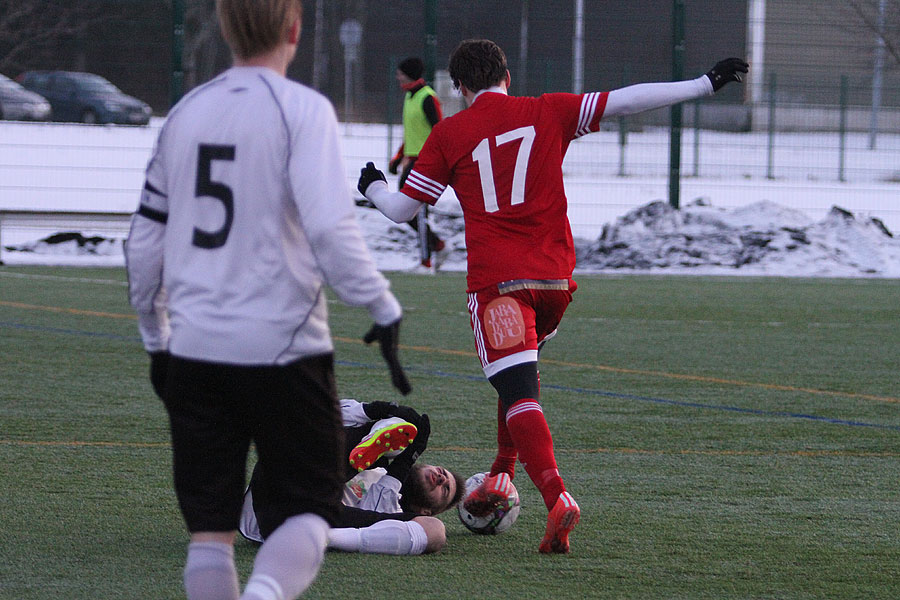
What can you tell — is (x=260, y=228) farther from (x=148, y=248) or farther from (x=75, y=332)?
(x=75, y=332)

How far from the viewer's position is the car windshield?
16.3 metres

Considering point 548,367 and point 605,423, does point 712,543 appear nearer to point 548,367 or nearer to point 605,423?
point 605,423

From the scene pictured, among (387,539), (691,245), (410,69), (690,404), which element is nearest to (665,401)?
(690,404)

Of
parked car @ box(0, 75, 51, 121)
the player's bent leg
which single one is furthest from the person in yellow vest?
the player's bent leg

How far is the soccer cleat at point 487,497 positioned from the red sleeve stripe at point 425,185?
0.94 meters

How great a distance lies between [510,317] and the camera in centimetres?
425

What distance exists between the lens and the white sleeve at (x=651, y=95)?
14.1 ft

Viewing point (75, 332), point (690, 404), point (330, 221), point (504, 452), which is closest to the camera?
point (330, 221)

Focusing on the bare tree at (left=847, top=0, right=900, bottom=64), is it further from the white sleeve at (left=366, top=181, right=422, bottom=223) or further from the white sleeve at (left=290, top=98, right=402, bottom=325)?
the white sleeve at (left=290, top=98, right=402, bottom=325)

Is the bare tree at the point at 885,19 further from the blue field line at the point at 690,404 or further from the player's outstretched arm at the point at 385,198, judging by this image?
the player's outstretched arm at the point at 385,198

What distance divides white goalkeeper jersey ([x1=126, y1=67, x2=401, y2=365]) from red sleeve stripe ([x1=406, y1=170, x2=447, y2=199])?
66.8 inches

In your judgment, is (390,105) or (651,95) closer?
(651,95)

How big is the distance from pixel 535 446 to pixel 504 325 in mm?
402

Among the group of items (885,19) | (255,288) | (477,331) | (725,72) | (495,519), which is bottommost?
(495,519)
